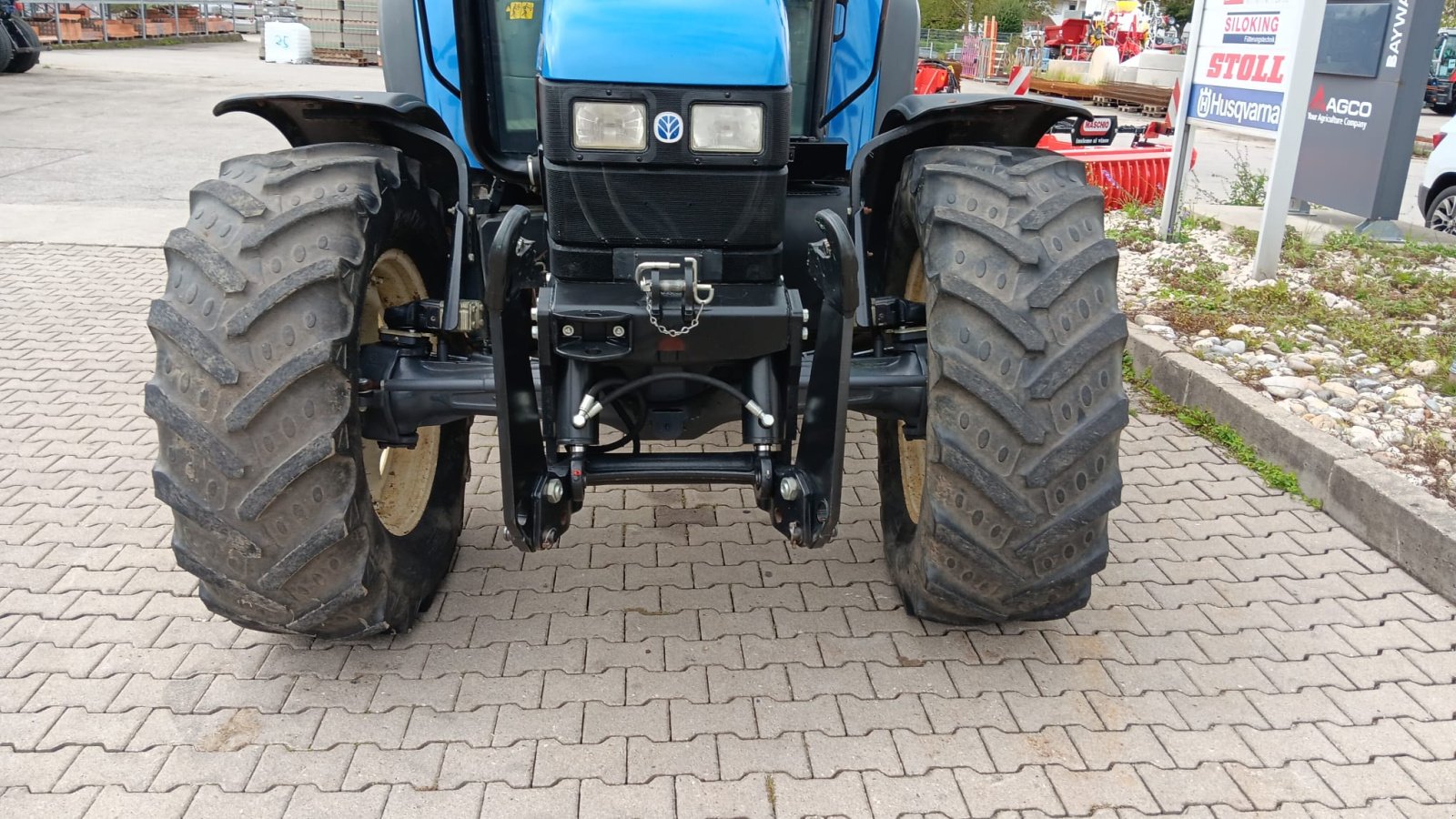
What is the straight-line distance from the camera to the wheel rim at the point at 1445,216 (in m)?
8.49

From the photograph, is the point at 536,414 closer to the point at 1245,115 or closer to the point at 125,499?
the point at 125,499

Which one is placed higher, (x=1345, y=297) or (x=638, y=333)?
(x=638, y=333)

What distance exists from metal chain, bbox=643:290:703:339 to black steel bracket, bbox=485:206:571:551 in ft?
1.04

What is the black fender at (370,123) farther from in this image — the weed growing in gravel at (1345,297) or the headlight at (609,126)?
the weed growing in gravel at (1345,297)

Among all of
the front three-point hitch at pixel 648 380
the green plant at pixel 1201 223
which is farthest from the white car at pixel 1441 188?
the front three-point hitch at pixel 648 380

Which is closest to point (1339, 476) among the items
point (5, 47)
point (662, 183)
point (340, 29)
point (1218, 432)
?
point (1218, 432)

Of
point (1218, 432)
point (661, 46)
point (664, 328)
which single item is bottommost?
point (1218, 432)

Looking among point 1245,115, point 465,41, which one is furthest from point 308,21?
point 465,41

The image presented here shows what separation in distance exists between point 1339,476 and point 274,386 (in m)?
3.76

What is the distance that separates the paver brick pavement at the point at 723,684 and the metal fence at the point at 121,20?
28.0 metres

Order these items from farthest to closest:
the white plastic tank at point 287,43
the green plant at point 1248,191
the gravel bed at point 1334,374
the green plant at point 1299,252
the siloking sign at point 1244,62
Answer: the white plastic tank at point 287,43, the green plant at point 1248,191, the green plant at point 1299,252, the siloking sign at point 1244,62, the gravel bed at point 1334,374

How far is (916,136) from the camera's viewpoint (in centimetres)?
319

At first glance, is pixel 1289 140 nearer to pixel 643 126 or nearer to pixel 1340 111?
pixel 1340 111

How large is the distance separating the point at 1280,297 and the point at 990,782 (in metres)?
4.51
